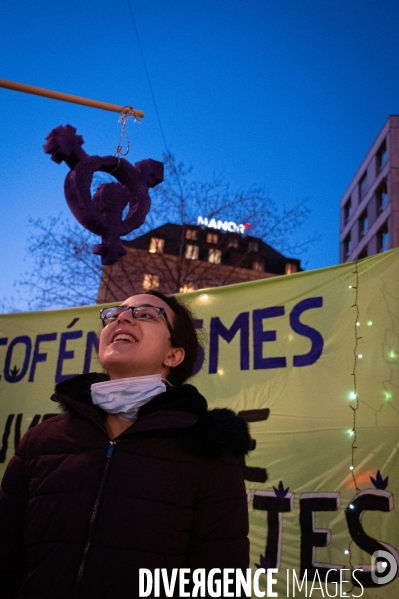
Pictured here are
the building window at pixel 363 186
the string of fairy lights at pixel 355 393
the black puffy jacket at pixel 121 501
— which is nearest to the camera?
the black puffy jacket at pixel 121 501

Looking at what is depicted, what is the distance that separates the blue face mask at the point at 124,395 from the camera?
1375mm

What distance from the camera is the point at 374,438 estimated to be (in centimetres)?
279

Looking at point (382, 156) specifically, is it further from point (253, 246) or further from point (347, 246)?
point (253, 246)

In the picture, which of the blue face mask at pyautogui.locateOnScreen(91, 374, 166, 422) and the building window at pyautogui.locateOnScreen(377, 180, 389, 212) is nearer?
the blue face mask at pyautogui.locateOnScreen(91, 374, 166, 422)

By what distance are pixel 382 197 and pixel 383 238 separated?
2.26 meters

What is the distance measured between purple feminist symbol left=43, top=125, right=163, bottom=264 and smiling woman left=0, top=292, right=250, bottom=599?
0.99 metres

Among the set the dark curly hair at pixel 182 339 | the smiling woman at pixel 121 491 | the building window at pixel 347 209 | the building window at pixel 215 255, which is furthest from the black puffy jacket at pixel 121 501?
the building window at pixel 347 209

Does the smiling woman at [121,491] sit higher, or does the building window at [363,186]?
the building window at [363,186]

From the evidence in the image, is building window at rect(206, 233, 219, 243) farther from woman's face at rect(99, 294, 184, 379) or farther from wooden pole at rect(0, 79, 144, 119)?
woman's face at rect(99, 294, 184, 379)

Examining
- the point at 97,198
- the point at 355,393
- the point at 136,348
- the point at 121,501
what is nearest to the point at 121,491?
the point at 121,501

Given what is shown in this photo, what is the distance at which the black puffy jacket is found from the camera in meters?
1.14

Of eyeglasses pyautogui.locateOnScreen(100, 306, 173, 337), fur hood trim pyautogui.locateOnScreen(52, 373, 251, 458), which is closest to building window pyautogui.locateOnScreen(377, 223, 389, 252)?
eyeglasses pyautogui.locateOnScreen(100, 306, 173, 337)

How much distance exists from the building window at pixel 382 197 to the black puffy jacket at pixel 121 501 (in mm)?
24713

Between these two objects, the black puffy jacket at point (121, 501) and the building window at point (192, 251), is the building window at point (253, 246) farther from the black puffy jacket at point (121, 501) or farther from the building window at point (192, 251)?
the black puffy jacket at point (121, 501)
